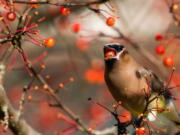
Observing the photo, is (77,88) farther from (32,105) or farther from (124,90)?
(124,90)

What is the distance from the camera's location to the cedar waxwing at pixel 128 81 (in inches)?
193

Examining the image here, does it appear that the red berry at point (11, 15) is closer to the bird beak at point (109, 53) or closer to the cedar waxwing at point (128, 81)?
the bird beak at point (109, 53)

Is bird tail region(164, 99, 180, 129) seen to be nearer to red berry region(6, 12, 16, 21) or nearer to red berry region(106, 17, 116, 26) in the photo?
red berry region(106, 17, 116, 26)

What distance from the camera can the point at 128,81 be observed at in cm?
507

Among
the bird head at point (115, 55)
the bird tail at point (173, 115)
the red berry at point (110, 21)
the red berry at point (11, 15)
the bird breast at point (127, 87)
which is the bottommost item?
the bird tail at point (173, 115)

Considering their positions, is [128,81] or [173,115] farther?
[173,115]

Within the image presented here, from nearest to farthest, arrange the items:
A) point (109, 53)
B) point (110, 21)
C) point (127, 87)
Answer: point (110, 21)
point (109, 53)
point (127, 87)

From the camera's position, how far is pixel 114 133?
495cm

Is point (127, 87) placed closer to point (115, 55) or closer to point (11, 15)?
point (115, 55)

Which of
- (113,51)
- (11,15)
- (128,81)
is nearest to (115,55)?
(113,51)

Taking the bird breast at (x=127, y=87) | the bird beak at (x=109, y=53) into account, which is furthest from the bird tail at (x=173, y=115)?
the bird beak at (x=109, y=53)

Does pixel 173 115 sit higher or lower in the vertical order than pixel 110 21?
lower

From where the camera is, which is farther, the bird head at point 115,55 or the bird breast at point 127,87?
the bird breast at point 127,87

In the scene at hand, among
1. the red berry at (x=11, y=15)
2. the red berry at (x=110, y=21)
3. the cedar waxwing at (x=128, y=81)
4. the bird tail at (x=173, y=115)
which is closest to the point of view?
the red berry at (x=11, y=15)
